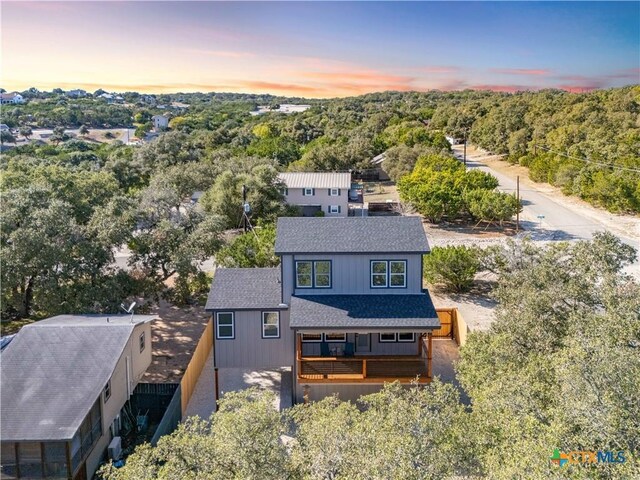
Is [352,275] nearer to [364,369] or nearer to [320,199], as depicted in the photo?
[364,369]

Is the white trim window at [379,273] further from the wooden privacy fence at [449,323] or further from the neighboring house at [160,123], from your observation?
the neighboring house at [160,123]

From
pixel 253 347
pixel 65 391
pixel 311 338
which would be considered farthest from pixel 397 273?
pixel 65 391

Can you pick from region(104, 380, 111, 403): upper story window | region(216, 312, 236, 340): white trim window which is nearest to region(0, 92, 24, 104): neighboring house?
region(216, 312, 236, 340): white trim window

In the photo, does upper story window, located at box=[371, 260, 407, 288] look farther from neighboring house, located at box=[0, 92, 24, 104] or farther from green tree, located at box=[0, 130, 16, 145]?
neighboring house, located at box=[0, 92, 24, 104]

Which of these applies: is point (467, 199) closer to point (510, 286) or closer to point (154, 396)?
point (510, 286)

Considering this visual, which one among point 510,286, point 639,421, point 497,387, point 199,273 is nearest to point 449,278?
→ point 510,286

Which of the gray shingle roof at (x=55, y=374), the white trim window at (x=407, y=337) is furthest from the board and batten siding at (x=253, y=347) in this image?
the white trim window at (x=407, y=337)
